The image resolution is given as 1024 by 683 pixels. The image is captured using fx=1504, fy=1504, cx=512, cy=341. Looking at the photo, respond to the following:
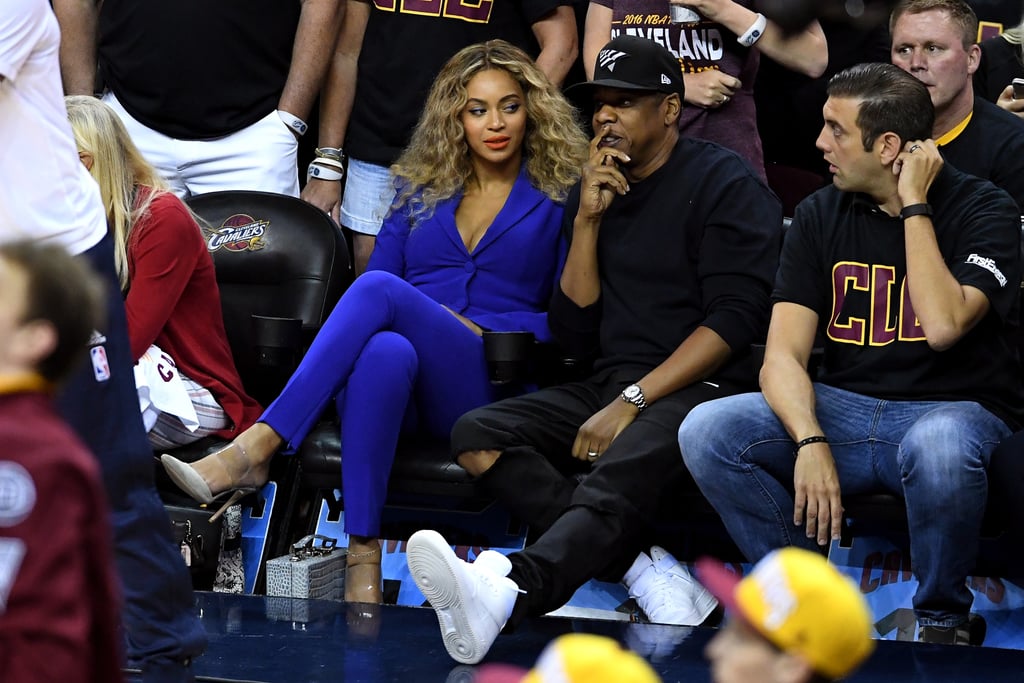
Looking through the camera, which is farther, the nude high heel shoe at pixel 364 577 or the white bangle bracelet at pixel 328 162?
the white bangle bracelet at pixel 328 162

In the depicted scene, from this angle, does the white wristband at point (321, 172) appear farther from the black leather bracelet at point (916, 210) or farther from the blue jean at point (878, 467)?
the black leather bracelet at point (916, 210)

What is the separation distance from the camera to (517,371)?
4.27m

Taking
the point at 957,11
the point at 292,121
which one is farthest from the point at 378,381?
the point at 957,11

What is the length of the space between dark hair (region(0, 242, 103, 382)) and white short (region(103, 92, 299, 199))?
3.42 m

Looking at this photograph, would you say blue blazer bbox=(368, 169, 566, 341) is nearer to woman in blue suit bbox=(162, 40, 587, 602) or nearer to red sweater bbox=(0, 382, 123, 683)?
woman in blue suit bbox=(162, 40, 587, 602)

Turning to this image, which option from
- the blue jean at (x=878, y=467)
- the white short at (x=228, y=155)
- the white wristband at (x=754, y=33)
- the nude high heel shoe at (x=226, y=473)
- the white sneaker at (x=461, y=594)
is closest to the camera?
the white sneaker at (x=461, y=594)

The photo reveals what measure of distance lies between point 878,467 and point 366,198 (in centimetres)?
221

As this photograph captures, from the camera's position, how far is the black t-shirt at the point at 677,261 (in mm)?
4238

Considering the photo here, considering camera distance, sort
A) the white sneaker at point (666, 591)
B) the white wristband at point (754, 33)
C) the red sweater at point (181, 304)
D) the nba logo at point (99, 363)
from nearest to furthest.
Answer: the nba logo at point (99, 363) < the white sneaker at point (666, 591) < the red sweater at point (181, 304) < the white wristband at point (754, 33)

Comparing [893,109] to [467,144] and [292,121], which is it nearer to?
[467,144]

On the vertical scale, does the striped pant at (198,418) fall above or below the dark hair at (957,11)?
below

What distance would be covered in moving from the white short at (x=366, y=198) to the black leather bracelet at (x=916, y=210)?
6.43 ft

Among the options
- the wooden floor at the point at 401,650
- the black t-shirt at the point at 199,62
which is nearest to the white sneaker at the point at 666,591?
the wooden floor at the point at 401,650

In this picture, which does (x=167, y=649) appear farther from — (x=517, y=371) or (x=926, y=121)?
(x=926, y=121)
